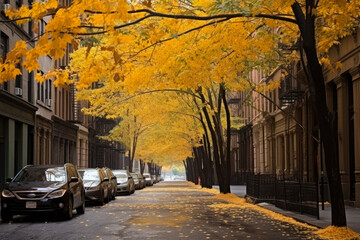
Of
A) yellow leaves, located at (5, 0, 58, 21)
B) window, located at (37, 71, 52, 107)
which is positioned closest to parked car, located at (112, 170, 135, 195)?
window, located at (37, 71, 52, 107)

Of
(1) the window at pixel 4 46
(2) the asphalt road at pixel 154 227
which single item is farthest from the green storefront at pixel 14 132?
(2) the asphalt road at pixel 154 227

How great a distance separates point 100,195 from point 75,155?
90.3 feet

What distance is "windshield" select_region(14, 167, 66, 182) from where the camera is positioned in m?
18.3

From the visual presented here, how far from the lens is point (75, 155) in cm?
5259

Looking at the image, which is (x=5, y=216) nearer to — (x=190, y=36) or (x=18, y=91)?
(x=190, y=36)

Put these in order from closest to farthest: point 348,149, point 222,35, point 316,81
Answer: point 316,81 → point 222,35 → point 348,149

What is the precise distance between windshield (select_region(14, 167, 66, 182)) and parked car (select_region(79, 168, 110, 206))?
6.48 m

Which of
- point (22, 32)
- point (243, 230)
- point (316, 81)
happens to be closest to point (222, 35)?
point (316, 81)

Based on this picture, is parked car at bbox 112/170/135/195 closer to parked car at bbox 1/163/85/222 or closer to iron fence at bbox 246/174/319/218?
iron fence at bbox 246/174/319/218

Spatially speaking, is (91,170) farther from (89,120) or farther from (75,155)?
(89,120)

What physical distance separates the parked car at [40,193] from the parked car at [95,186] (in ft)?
20.6

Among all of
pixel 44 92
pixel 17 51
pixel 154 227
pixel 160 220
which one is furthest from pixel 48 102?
pixel 17 51

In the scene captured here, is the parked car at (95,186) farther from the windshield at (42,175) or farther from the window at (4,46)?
the windshield at (42,175)

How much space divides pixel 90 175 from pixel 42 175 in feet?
28.2
